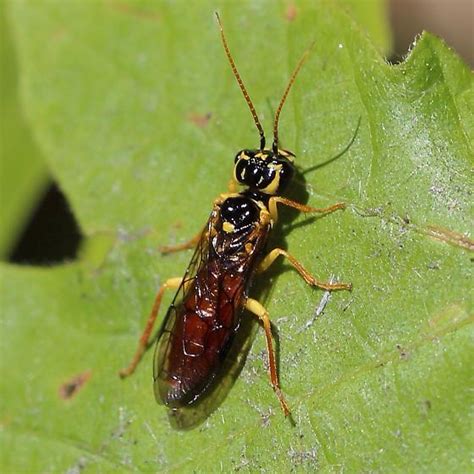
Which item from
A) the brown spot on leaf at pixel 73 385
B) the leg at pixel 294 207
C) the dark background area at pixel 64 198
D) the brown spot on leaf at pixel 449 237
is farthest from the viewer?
the dark background area at pixel 64 198

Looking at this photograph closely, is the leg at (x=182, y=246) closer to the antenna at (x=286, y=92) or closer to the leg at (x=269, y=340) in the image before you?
the leg at (x=269, y=340)

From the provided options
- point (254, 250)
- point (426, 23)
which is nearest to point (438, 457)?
point (254, 250)

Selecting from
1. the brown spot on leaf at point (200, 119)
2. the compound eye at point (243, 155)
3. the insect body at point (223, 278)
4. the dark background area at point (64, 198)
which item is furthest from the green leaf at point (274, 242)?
the dark background area at point (64, 198)

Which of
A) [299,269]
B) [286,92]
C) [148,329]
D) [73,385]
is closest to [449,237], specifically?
[299,269]

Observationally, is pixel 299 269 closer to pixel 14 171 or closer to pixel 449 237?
pixel 449 237

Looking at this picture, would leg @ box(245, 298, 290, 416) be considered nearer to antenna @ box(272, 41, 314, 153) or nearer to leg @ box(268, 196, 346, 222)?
leg @ box(268, 196, 346, 222)

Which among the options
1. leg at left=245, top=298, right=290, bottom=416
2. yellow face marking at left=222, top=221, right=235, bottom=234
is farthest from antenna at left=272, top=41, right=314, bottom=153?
leg at left=245, top=298, right=290, bottom=416
